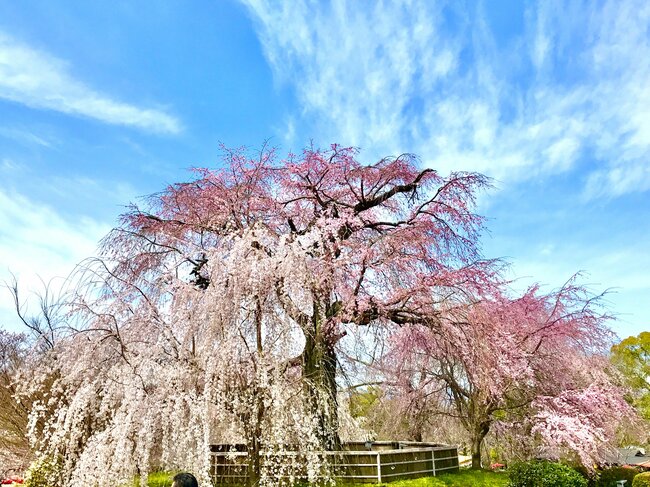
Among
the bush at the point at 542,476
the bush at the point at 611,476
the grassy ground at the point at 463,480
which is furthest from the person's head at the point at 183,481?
the bush at the point at 611,476

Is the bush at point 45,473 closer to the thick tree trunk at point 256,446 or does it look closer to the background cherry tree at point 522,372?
the thick tree trunk at point 256,446

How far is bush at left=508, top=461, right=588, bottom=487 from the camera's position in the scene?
12.3 m

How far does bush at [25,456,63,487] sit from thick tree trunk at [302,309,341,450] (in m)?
5.12

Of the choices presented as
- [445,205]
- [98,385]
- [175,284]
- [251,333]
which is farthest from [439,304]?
[98,385]

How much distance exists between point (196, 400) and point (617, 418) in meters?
12.3

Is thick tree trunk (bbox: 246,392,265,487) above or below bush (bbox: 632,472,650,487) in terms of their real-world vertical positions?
above

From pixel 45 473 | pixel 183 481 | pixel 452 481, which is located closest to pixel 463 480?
pixel 452 481

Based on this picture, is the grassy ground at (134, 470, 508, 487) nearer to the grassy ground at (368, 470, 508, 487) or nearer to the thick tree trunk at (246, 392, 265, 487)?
the grassy ground at (368, 470, 508, 487)

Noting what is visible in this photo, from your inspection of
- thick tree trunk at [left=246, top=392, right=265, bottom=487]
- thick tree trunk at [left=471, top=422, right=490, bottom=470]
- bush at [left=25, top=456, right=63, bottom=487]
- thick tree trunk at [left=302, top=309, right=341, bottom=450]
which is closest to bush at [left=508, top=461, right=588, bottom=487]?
thick tree trunk at [left=471, top=422, right=490, bottom=470]

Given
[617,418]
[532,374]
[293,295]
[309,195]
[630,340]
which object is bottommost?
[617,418]

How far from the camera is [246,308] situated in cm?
852

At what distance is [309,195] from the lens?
45.7 feet

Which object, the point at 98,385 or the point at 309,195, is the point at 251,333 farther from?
the point at 309,195

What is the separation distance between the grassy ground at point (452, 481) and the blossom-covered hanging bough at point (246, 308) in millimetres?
2305
